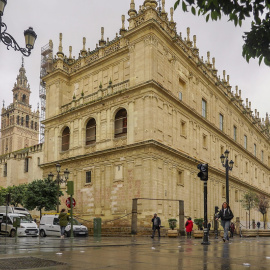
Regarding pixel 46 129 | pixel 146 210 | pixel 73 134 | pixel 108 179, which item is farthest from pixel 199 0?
pixel 46 129

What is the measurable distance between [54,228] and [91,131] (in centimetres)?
1140

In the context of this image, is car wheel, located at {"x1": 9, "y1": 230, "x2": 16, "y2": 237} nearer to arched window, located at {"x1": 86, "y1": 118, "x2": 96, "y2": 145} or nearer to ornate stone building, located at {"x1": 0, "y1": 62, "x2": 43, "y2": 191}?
arched window, located at {"x1": 86, "y1": 118, "x2": 96, "y2": 145}

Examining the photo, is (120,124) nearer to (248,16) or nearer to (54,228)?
(54,228)

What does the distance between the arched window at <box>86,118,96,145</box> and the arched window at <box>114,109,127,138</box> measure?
9.44ft

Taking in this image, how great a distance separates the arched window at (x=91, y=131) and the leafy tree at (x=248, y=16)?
30199 millimetres

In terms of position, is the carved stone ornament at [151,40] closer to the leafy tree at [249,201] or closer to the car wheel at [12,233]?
the car wheel at [12,233]

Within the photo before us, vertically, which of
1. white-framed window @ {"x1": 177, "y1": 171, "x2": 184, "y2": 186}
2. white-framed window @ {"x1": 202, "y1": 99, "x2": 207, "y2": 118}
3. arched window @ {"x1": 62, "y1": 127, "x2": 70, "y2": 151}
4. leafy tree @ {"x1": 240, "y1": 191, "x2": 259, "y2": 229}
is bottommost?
leafy tree @ {"x1": 240, "y1": 191, "x2": 259, "y2": 229}

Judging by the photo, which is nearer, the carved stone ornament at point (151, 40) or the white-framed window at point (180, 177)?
the carved stone ornament at point (151, 40)

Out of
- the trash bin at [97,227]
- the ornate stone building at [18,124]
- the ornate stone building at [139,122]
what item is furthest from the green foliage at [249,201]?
the ornate stone building at [18,124]

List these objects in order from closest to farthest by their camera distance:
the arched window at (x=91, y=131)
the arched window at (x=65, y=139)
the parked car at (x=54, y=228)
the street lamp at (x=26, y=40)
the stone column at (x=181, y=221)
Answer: the street lamp at (x=26, y=40), the parked car at (x=54, y=228), the stone column at (x=181, y=221), the arched window at (x=91, y=131), the arched window at (x=65, y=139)

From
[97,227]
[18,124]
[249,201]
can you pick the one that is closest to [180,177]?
[97,227]

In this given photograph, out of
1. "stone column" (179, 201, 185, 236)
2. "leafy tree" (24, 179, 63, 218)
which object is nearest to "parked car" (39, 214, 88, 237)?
"leafy tree" (24, 179, 63, 218)

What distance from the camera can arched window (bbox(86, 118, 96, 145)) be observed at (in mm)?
35688

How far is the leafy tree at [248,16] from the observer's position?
5469 mm
